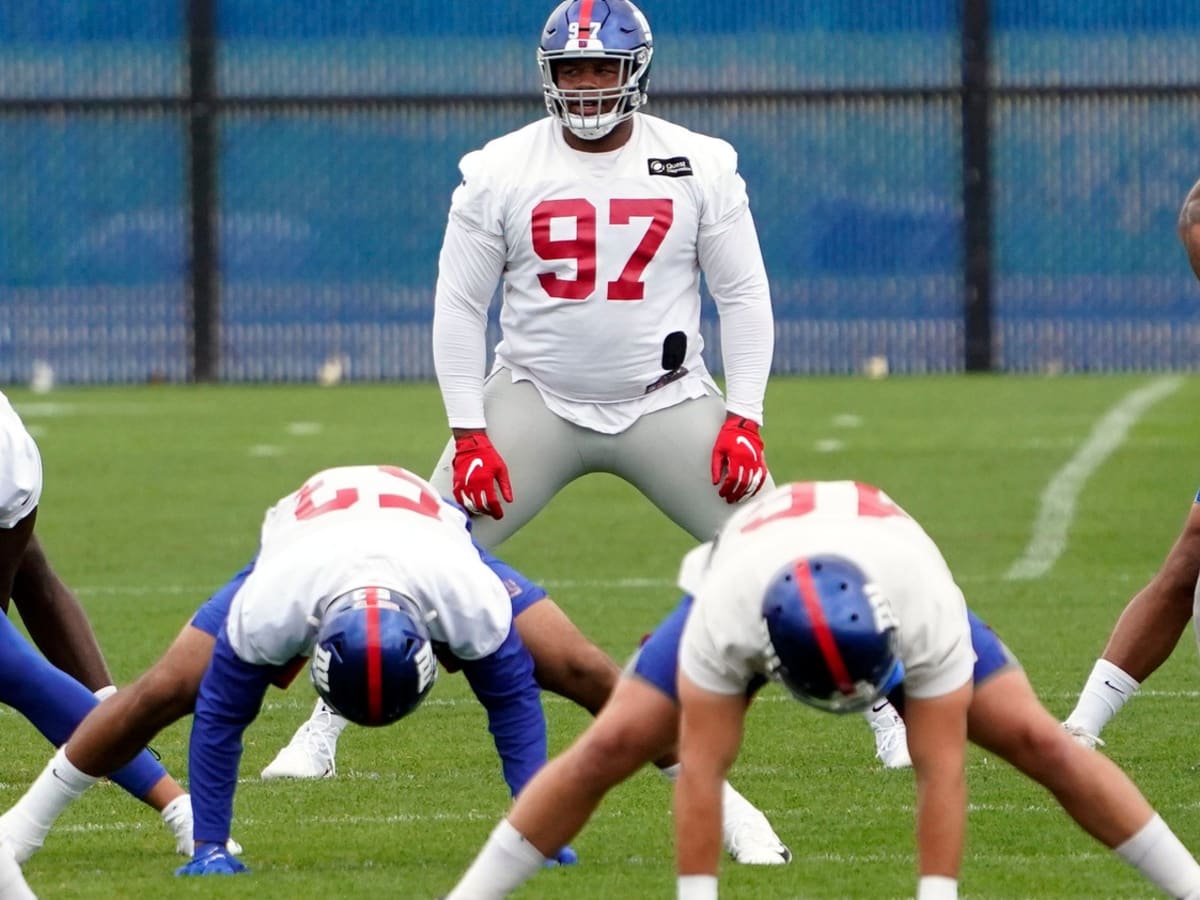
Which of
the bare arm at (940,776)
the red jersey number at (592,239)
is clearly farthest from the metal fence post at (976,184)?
the bare arm at (940,776)

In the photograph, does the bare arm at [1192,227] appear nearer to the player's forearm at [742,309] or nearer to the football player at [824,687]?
the player's forearm at [742,309]

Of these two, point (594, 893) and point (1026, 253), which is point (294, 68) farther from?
point (594, 893)

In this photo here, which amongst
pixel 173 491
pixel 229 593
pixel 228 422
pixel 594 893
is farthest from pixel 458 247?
pixel 228 422

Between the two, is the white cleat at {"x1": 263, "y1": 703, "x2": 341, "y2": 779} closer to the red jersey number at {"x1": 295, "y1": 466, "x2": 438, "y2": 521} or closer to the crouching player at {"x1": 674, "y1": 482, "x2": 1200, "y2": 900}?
the red jersey number at {"x1": 295, "y1": 466, "x2": 438, "y2": 521}

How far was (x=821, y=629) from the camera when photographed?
173 inches

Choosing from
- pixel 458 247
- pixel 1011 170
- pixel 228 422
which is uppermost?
pixel 458 247

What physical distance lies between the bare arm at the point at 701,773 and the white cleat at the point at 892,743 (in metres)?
2.36

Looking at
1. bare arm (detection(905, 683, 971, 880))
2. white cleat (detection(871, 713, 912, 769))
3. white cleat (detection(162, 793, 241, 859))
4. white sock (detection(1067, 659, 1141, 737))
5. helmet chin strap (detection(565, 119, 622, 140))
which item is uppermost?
helmet chin strap (detection(565, 119, 622, 140))

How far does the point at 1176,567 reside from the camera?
6996 millimetres

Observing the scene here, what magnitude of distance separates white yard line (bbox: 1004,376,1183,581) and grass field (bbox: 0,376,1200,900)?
0.05 metres

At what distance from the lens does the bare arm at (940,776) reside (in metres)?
4.61

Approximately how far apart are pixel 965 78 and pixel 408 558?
641 inches

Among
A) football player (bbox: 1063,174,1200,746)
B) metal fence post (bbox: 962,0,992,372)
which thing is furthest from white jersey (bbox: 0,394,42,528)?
metal fence post (bbox: 962,0,992,372)

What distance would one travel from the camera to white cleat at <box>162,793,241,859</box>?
19.3ft
